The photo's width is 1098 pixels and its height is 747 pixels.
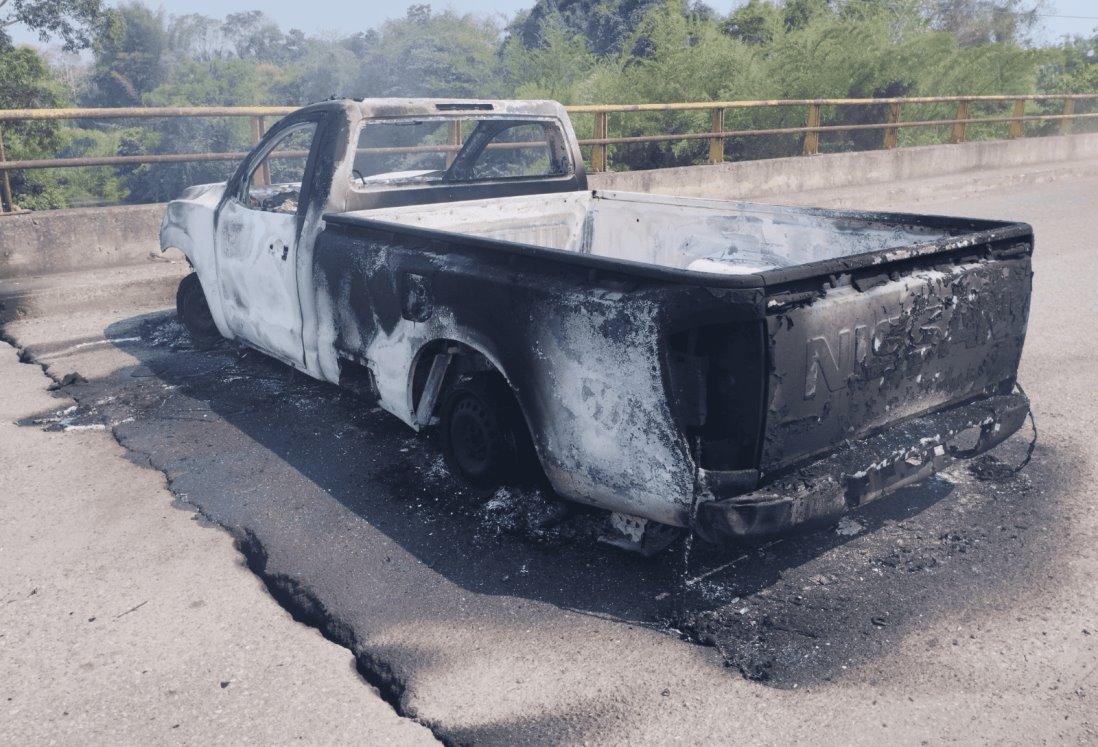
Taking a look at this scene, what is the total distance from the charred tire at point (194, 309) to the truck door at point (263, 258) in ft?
3.30

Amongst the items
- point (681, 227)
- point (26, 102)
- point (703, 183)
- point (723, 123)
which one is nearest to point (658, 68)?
point (723, 123)

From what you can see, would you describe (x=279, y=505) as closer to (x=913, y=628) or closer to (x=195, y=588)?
(x=195, y=588)

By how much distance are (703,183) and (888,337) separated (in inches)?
431

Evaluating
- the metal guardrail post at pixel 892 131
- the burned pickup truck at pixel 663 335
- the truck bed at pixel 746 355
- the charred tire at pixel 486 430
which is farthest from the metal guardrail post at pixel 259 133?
the metal guardrail post at pixel 892 131

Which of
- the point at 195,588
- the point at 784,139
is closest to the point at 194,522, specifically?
the point at 195,588

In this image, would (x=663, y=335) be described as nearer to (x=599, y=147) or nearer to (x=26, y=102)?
(x=599, y=147)

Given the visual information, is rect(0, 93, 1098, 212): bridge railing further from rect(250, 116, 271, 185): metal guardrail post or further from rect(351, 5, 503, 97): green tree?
rect(351, 5, 503, 97): green tree

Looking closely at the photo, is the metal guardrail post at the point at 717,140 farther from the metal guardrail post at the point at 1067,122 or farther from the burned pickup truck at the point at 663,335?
the metal guardrail post at the point at 1067,122

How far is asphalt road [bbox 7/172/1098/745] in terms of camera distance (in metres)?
2.84

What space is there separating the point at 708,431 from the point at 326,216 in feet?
8.48

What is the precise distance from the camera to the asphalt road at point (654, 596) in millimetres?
2842

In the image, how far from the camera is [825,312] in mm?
3178

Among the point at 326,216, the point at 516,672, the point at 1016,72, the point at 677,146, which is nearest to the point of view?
the point at 516,672

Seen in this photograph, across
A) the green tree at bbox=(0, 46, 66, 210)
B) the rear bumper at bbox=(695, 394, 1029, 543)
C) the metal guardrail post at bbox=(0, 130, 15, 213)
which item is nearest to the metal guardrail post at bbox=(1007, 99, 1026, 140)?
the rear bumper at bbox=(695, 394, 1029, 543)
